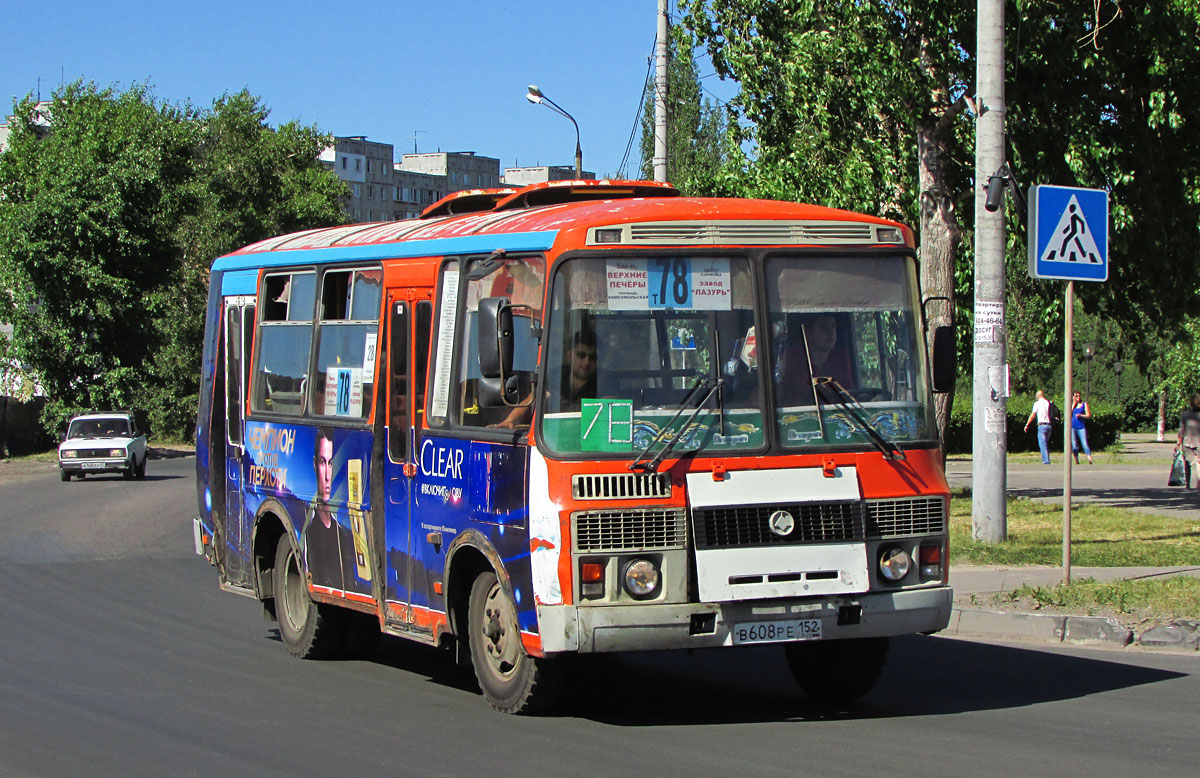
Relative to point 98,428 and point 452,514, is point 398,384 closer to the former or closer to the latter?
point 452,514

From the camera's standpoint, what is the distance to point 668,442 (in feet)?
25.2

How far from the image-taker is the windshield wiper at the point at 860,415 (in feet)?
26.5

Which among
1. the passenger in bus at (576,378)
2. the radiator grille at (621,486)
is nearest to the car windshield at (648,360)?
the passenger in bus at (576,378)

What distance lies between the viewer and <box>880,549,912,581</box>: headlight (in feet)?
26.2

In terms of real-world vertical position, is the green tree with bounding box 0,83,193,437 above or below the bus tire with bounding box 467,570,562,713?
above

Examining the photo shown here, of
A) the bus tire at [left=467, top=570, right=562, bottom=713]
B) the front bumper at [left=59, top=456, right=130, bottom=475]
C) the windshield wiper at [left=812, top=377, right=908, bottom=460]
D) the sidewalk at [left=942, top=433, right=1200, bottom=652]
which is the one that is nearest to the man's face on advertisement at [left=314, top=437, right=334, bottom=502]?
the bus tire at [left=467, top=570, right=562, bottom=713]

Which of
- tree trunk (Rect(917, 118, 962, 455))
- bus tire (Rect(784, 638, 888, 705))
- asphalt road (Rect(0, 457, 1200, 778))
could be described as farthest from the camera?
tree trunk (Rect(917, 118, 962, 455))

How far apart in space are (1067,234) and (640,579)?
6222 mm

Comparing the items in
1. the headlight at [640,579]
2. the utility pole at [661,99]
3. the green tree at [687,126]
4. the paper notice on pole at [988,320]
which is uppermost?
the green tree at [687,126]

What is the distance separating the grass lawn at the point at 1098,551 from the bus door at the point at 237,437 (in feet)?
19.5

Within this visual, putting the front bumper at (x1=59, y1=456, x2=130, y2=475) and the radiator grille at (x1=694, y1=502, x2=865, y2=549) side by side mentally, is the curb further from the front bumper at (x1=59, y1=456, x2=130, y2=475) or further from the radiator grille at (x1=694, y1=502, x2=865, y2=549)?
the front bumper at (x1=59, y1=456, x2=130, y2=475)

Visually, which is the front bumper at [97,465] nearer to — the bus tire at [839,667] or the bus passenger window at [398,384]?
the bus passenger window at [398,384]

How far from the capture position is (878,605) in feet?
26.1

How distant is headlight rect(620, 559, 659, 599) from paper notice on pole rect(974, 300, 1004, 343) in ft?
29.6
